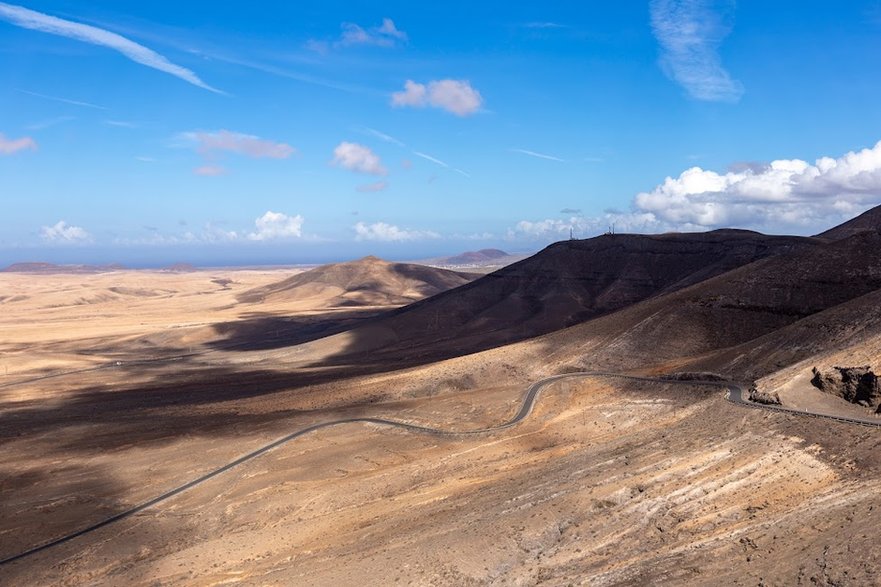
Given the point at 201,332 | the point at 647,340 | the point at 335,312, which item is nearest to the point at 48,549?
the point at 647,340

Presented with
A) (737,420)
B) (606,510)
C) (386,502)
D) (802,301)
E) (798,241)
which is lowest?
(386,502)

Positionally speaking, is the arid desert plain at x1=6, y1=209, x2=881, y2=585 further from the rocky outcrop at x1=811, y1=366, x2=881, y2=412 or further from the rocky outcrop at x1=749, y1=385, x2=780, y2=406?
the rocky outcrop at x1=811, y1=366, x2=881, y2=412

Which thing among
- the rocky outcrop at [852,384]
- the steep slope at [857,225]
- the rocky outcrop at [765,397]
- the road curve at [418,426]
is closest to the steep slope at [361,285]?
the steep slope at [857,225]

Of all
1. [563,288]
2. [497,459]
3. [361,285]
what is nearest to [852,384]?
[497,459]

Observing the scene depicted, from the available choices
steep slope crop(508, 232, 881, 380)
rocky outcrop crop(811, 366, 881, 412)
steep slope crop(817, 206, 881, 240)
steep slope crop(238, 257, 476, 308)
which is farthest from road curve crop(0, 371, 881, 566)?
steep slope crop(238, 257, 476, 308)

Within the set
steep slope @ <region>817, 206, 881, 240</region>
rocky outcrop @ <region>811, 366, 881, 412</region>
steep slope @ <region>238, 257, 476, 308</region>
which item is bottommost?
rocky outcrop @ <region>811, 366, 881, 412</region>

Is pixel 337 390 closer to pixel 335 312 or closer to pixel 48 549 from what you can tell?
pixel 48 549
